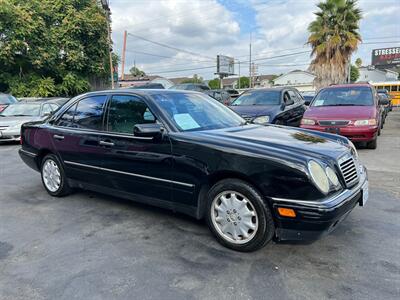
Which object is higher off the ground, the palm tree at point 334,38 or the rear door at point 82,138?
the palm tree at point 334,38

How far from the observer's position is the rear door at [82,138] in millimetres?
4156

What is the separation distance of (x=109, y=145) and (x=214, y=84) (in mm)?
70751

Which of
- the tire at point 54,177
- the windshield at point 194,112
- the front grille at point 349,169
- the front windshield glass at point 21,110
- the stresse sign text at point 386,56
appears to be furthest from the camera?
the stresse sign text at point 386,56

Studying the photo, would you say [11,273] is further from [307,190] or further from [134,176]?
[307,190]

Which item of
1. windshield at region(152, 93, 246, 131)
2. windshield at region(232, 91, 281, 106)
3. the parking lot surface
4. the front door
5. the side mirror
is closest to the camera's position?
the parking lot surface

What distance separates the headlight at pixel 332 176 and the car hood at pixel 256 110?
201 inches

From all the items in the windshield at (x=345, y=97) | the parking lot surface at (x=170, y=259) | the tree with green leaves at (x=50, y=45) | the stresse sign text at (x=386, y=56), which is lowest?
the parking lot surface at (x=170, y=259)

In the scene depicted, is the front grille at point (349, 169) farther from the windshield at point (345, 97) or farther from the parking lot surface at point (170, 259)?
the windshield at point (345, 97)

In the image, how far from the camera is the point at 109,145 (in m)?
3.92

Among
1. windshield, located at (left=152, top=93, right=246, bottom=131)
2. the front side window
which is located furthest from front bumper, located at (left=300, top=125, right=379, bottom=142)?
the front side window

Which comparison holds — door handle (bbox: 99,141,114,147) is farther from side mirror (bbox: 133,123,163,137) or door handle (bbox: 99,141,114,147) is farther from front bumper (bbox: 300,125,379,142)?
front bumper (bbox: 300,125,379,142)

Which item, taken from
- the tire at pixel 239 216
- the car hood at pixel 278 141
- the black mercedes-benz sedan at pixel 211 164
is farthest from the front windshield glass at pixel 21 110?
the tire at pixel 239 216

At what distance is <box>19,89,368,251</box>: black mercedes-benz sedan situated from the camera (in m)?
2.76

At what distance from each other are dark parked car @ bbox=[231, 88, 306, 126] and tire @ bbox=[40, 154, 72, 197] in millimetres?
4549
